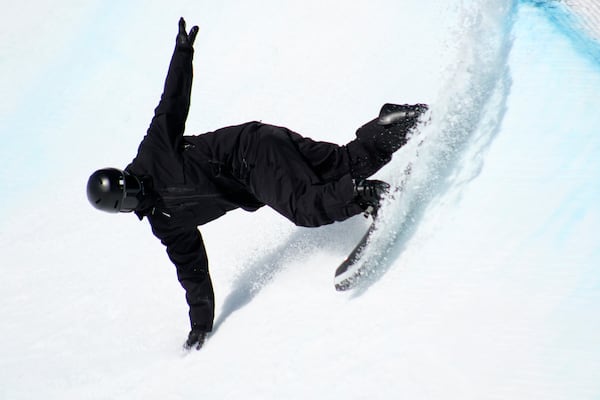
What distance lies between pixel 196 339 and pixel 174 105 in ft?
4.34

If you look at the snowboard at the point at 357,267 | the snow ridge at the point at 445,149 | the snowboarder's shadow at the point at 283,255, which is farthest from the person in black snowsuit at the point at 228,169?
the snowboarder's shadow at the point at 283,255

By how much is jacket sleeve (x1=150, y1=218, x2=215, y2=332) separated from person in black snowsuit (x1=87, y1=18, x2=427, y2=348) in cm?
2

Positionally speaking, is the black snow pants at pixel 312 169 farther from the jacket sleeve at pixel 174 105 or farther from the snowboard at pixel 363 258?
the jacket sleeve at pixel 174 105

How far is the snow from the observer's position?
248 centimetres

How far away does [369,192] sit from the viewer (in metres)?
2.68

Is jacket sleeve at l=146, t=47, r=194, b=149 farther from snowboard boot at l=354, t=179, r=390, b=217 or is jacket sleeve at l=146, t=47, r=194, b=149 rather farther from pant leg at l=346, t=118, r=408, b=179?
snowboard boot at l=354, t=179, r=390, b=217

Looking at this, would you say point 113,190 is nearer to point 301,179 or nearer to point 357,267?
point 301,179

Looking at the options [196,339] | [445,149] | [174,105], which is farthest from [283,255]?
[445,149]

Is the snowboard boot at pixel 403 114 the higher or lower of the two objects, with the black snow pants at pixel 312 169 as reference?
higher

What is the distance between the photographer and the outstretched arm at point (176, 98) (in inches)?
126

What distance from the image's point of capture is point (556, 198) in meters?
2.68

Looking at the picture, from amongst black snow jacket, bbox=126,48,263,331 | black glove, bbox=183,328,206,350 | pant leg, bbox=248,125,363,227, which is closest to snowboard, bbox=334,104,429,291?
pant leg, bbox=248,125,363,227

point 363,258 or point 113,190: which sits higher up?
point 113,190

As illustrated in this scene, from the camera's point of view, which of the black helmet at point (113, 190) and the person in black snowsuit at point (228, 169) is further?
the black helmet at point (113, 190)
